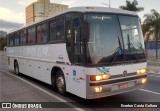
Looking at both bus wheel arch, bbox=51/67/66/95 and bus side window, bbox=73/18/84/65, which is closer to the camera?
bus side window, bbox=73/18/84/65

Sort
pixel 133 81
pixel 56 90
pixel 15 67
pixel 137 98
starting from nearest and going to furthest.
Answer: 1. pixel 133 81
2. pixel 137 98
3. pixel 56 90
4. pixel 15 67

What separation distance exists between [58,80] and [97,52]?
2.79m

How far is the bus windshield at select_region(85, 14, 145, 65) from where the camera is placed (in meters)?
7.57

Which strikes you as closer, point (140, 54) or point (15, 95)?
point (140, 54)

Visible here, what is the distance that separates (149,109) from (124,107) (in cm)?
73

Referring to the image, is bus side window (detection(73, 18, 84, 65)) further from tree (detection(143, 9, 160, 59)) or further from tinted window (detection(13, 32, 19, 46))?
tree (detection(143, 9, 160, 59))

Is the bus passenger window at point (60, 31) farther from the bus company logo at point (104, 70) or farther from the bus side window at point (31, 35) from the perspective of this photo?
the bus side window at point (31, 35)

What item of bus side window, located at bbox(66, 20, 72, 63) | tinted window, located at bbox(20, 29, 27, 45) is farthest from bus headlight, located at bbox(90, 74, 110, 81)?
tinted window, located at bbox(20, 29, 27, 45)

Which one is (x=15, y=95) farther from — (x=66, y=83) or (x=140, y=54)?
(x=140, y=54)

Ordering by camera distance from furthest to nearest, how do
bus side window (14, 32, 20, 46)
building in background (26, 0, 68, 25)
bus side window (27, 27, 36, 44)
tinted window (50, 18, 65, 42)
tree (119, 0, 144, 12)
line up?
building in background (26, 0, 68, 25) < tree (119, 0, 144, 12) < bus side window (14, 32, 20, 46) < bus side window (27, 27, 36, 44) < tinted window (50, 18, 65, 42)

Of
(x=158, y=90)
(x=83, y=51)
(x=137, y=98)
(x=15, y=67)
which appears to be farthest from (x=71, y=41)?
(x=15, y=67)

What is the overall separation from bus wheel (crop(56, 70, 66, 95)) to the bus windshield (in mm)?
2248

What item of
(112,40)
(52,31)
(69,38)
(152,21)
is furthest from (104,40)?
(152,21)

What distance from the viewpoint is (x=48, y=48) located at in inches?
425
